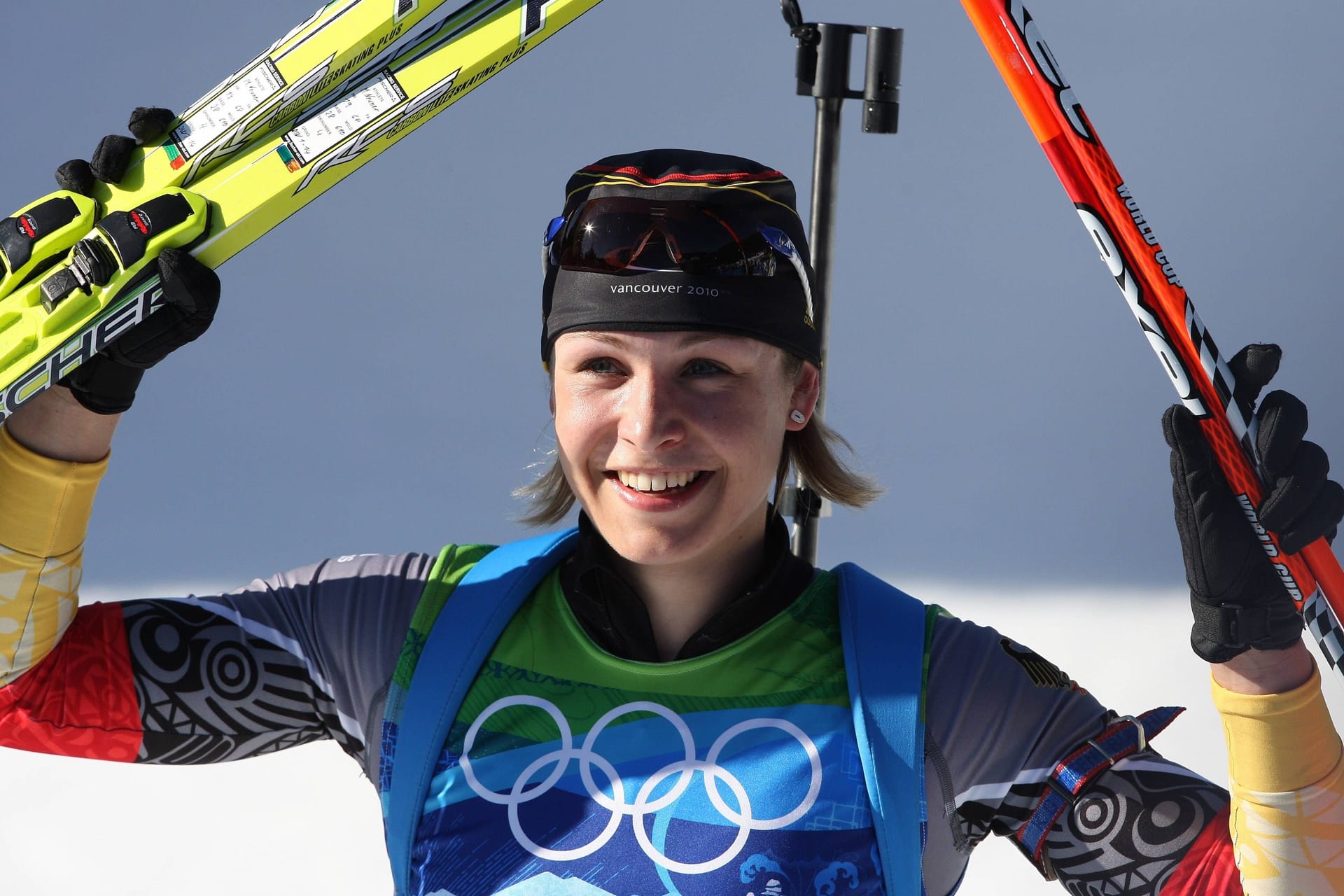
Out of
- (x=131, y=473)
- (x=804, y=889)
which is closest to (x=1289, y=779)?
(x=804, y=889)

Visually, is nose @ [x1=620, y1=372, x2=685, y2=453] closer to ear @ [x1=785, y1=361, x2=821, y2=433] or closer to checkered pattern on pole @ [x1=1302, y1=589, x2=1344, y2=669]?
ear @ [x1=785, y1=361, x2=821, y2=433]

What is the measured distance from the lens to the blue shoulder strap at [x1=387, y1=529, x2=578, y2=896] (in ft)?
4.88

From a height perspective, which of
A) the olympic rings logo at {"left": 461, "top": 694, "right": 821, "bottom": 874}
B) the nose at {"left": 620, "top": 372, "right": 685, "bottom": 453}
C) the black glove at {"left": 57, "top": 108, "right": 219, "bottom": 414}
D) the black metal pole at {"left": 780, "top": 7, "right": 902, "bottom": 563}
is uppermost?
the black metal pole at {"left": 780, "top": 7, "right": 902, "bottom": 563}

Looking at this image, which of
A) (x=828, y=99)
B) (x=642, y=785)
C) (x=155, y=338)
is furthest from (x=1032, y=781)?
(x=828, y=99)

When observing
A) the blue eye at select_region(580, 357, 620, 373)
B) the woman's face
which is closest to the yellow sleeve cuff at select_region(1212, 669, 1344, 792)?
the woman's face

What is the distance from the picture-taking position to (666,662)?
5.08 feet

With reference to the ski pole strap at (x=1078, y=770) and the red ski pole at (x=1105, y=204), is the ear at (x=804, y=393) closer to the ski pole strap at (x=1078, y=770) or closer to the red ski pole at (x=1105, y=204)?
the red ski pole at (x=1105, y=204)

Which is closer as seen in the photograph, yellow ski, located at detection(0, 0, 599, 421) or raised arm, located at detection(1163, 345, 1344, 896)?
raised arm, located at detection(1163, 345, 1344, 896)

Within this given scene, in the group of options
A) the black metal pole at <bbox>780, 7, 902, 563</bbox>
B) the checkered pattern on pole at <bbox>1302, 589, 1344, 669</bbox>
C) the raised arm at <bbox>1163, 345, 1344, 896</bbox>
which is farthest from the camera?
the black metal pole at <bbox>780, 7, 902, 563</bbox>

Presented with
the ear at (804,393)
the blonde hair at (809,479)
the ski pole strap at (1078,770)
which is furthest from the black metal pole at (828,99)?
the ski pole strap at (1078,770)

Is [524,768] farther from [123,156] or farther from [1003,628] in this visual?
[1003,628]

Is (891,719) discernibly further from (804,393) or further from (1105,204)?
(1105,204)

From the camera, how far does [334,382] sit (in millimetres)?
3824

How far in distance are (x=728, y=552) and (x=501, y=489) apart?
2.10 metres
